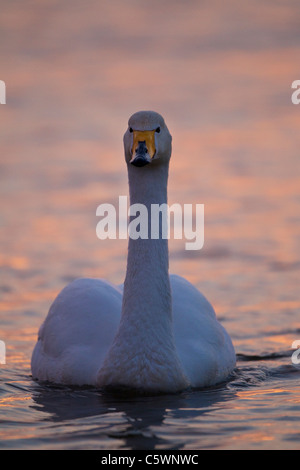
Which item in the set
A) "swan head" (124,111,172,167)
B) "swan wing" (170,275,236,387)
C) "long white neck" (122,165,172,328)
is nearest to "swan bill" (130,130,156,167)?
"swan head" (124,111,172,167)

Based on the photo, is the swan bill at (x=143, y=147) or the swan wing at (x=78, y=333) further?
the swan wing at (x=78, y=333)

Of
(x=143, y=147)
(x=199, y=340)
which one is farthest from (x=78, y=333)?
(x=143, y=147)

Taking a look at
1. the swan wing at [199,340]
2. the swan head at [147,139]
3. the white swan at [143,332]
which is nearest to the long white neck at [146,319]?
the white swan at [143,332]

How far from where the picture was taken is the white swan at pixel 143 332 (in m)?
7.98

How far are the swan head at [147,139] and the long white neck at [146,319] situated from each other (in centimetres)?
16

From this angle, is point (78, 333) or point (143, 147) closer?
point (143, 147)

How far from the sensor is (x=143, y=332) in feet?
26.4

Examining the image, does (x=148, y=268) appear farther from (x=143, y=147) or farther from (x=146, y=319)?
(x=143, y=147)

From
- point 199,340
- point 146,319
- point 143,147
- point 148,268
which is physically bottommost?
point 199,340

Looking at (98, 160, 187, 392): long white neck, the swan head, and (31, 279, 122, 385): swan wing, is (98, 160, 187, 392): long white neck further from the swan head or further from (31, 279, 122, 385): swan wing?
(31, 279, 122, 385): swan wing

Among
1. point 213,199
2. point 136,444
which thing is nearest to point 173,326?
point 136,444

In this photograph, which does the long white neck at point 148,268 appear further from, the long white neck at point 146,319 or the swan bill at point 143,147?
the swan bill at point 143,147

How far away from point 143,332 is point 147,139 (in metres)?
1.55
